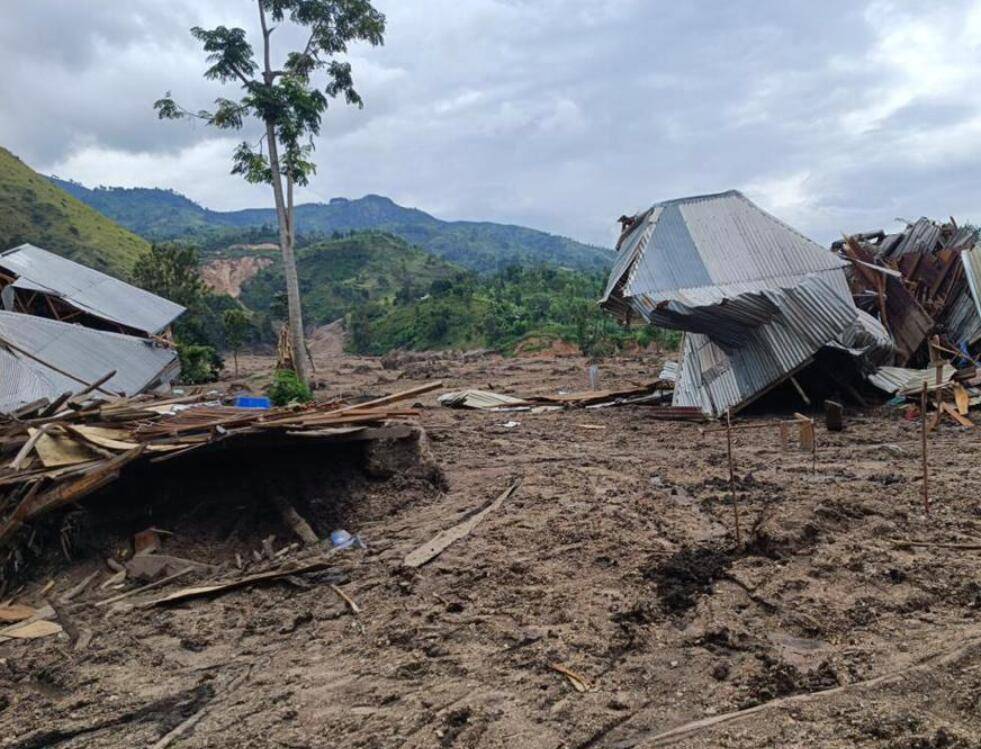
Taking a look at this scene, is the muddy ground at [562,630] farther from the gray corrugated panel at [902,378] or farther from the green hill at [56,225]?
the green hill at [56,225]

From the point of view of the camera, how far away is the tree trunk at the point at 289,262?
1664cm

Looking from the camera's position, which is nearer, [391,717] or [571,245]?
[391,717]

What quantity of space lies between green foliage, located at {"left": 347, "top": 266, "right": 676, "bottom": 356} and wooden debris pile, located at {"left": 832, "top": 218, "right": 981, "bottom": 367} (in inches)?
485

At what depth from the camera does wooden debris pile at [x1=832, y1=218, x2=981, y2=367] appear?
12.8 m

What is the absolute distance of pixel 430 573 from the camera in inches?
202

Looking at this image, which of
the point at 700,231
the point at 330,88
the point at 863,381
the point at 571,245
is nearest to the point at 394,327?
the point at 330,88

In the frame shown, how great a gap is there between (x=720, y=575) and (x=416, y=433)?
3686 mm

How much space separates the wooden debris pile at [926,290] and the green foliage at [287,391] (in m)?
11.7

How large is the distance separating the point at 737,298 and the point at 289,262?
1098 cm

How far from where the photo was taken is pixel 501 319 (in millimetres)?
34312

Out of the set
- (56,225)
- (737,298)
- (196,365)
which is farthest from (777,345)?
(56,225)

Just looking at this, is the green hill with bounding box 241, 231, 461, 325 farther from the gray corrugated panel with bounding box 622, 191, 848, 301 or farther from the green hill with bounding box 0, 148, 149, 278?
the gray corrugated panel with bounding box 622, 191, 848, 301

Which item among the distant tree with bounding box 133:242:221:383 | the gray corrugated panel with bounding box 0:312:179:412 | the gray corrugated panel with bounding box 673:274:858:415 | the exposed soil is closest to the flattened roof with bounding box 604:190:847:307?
the gray corrugated panel with bounding box 673:274:858:415

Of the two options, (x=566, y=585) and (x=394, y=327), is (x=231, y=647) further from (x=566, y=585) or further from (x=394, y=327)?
(x=394, y=327)
